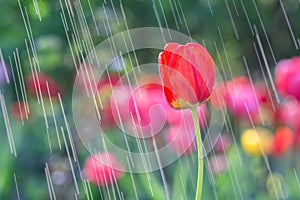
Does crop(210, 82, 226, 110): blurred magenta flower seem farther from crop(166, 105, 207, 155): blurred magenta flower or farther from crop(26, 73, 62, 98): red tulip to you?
crop(26, 73, 62, 98): red tulip

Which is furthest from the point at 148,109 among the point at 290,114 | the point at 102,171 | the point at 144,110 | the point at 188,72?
the point at 188,72

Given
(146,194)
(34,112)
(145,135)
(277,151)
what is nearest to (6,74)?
(34,112)

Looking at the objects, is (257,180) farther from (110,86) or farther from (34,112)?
(34,112)

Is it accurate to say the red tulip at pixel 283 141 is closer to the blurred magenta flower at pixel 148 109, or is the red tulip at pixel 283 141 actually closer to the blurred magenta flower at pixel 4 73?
the blurred magenta flower at pixel 148 109

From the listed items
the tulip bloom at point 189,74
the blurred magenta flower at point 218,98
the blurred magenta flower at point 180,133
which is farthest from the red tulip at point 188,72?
the blurred magenta flower at point 218,98

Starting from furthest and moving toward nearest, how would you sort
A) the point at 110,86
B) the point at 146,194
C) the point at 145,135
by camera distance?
the point at 110,86 < the point at 145,135 < the point at 146,194

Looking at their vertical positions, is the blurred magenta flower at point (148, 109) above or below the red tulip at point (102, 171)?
above

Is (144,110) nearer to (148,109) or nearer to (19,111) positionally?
(148,109)
